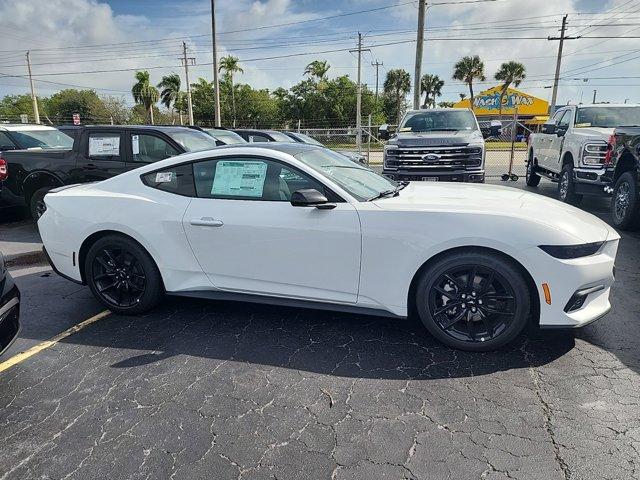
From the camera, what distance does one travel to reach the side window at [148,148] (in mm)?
6734

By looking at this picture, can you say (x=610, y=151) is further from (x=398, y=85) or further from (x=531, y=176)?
(x=398, y=85)

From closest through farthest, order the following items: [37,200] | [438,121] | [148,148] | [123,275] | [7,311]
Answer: [7,311] → [123,275] → [148,148] → [37,200] → [438,121]

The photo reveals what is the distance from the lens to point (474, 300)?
3.18m

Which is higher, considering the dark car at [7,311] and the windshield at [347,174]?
the windshield at [347,174]

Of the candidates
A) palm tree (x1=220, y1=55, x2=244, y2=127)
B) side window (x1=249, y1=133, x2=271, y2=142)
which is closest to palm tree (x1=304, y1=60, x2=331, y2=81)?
palm tree (x1=220, y1=55, x2=244, y2=127)

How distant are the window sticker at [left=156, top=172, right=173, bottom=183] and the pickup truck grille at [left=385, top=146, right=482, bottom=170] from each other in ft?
19.3

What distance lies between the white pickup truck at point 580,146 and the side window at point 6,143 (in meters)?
10.2

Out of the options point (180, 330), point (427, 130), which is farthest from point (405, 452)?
point (427, 130)

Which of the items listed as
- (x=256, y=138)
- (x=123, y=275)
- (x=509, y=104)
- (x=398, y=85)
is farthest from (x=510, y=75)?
(x=123, y=275)

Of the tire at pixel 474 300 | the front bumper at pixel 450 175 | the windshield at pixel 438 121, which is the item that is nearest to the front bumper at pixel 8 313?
the tire at pixel 474 300

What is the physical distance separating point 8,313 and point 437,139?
24.7ft

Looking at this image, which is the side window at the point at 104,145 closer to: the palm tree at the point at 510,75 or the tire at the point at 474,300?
the tire at the point at 474,300

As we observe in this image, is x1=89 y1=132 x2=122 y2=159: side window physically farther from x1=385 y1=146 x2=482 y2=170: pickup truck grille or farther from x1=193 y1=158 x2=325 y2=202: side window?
x1=385 y1=146 x2=482 y2=170: pickup truck grille

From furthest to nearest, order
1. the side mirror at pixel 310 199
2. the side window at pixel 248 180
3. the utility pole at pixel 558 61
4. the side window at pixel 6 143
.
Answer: the utility pole at pixel 558 61, the side window at pixel 6 143, the side window at pixel 248 180, the side mirror at pixel 310 199
